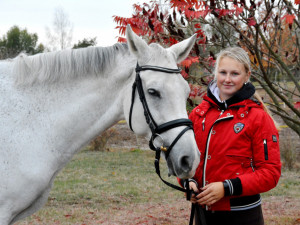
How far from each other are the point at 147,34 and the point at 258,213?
3014mm

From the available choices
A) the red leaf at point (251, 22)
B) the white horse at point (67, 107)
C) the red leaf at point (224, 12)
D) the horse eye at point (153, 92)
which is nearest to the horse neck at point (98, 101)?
the white horse at point (67, 107)

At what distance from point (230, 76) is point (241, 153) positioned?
59 cm

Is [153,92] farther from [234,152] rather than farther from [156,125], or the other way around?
[234,152]

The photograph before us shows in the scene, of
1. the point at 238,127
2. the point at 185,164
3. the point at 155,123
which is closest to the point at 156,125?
the point at 155,123

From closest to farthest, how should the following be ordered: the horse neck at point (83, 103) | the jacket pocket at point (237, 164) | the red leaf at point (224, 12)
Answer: the jacket pocket at point (237, 164) < the horse neck at point (83, 103) < the red leaf at point (224, 12)

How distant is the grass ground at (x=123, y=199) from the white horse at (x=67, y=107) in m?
3.02

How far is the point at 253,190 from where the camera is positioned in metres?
2.19

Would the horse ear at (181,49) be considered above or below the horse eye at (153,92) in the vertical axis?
above

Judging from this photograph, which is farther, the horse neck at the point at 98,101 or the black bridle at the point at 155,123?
the horse neck at the point at 98,101

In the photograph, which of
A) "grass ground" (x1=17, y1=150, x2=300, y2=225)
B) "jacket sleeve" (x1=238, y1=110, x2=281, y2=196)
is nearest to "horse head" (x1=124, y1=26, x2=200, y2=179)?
"jacket sleeve" (x1=238, y1=110, x2=281, y2=196)

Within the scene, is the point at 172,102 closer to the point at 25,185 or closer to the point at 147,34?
the point at 25,185

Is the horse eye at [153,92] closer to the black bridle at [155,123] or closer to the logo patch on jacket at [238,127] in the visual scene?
the black bridle at [155,123]

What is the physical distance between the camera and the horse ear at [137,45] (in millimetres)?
2547

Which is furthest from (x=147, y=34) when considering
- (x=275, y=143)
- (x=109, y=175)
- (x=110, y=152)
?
(x=110, y=152)
